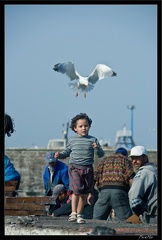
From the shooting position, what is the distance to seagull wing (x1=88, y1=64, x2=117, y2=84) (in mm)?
15219

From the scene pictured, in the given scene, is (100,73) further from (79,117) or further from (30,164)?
(30,164)

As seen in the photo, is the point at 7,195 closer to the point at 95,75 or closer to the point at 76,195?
the point at 76,195

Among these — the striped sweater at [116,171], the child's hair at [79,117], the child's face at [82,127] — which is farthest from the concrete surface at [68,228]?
the striped sweater at [116,171]

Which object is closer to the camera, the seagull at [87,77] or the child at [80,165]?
the child at [80,165]

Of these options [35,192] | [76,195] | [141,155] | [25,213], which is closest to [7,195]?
[25,213]

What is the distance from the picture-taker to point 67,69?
1465cm

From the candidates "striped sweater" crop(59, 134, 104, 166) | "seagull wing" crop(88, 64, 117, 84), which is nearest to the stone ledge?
"striped sweater" crop(59, 134, 104, 166)

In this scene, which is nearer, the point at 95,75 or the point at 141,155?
the point at 141,155

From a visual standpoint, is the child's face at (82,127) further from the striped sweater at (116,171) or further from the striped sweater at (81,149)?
the striped sweater at (116,171)

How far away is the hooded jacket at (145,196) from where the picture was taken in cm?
961

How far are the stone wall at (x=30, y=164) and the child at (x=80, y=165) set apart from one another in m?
25.3

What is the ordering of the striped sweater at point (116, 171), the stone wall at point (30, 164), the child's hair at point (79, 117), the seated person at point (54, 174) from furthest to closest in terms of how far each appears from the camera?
the stone wall at point (30, 164) → the seated person at point (54, 174) → the striped sweater at point (116, 171) → the child's hair at point (79, 117)
